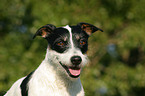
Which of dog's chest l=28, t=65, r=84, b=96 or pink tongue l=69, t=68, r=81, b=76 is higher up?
pink tongue l=69, t=68, r=81, b=76

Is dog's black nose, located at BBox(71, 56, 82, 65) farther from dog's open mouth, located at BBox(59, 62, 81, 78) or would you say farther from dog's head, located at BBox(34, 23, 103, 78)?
dog's open mouth, located at BBox(59, 62, 81, 78)

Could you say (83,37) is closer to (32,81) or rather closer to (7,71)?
(32,81)

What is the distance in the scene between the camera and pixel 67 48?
445cm

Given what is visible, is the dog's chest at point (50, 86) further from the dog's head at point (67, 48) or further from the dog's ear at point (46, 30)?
the dog's ear at point (46, 30)

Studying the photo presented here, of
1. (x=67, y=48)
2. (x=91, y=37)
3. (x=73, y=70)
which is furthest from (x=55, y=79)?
(x=91, y=37)

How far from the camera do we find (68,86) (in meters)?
4.61

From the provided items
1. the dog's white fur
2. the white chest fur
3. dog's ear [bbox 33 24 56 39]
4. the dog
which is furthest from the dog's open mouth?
dog's ear [bbox 33 24 56 39]

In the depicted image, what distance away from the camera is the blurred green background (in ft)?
43.2

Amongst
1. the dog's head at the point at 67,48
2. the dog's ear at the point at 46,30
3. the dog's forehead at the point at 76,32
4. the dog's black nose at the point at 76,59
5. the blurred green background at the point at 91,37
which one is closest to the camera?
the dog's black nose at the point at 76,59

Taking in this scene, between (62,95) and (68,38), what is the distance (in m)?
1.20

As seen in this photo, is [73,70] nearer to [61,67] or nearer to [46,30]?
[61,67]

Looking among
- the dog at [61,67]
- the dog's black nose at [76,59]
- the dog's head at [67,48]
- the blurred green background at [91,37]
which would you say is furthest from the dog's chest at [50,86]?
the blurred green background at [91,37]

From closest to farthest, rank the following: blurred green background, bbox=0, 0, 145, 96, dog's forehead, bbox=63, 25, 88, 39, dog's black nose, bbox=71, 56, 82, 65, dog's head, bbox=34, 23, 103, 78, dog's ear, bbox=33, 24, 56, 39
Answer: dog's black nose, bbox=71, 56, 82, 65, dog's head, bbox=34, 23, 103, 78, dog's forehead, bbox=63, 25, 88, 39, dog's ear, bbox=33, 24, 56, 39, blurred green background, bbox=0, 0, 145, 96

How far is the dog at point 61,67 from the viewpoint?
429cm
